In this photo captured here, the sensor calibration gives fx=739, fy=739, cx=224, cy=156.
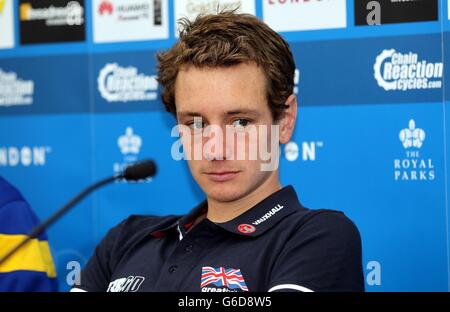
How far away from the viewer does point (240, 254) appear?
1.38 metres

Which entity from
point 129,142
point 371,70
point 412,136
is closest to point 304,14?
point 371,70

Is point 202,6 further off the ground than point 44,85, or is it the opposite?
point 202,6

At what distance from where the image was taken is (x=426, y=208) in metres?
1.76

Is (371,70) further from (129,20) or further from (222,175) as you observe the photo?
(129,20)

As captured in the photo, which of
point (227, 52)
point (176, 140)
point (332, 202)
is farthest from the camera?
point (176, 140)

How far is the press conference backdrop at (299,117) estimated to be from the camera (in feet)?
5.81

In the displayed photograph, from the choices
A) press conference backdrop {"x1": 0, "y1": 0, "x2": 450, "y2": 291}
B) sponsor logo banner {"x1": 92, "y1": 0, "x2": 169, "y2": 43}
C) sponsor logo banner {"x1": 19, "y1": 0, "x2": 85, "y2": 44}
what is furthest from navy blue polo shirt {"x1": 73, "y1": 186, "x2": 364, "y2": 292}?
sponsor logo banner {"x1": 19, "y1": 0, "x2": 85, "y2": 44}

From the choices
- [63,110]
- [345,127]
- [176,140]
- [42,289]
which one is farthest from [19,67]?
[345,127]

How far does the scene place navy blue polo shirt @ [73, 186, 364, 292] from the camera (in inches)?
50.9

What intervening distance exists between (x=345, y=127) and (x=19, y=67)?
1.04 metres

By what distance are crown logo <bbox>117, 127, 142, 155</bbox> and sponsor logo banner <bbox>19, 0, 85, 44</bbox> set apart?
31 centimetres

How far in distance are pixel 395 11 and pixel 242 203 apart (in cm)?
65

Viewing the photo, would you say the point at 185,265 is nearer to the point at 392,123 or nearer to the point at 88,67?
the point at 392,123

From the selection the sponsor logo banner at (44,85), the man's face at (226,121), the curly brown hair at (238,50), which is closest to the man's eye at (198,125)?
the man's face at (226,121)
